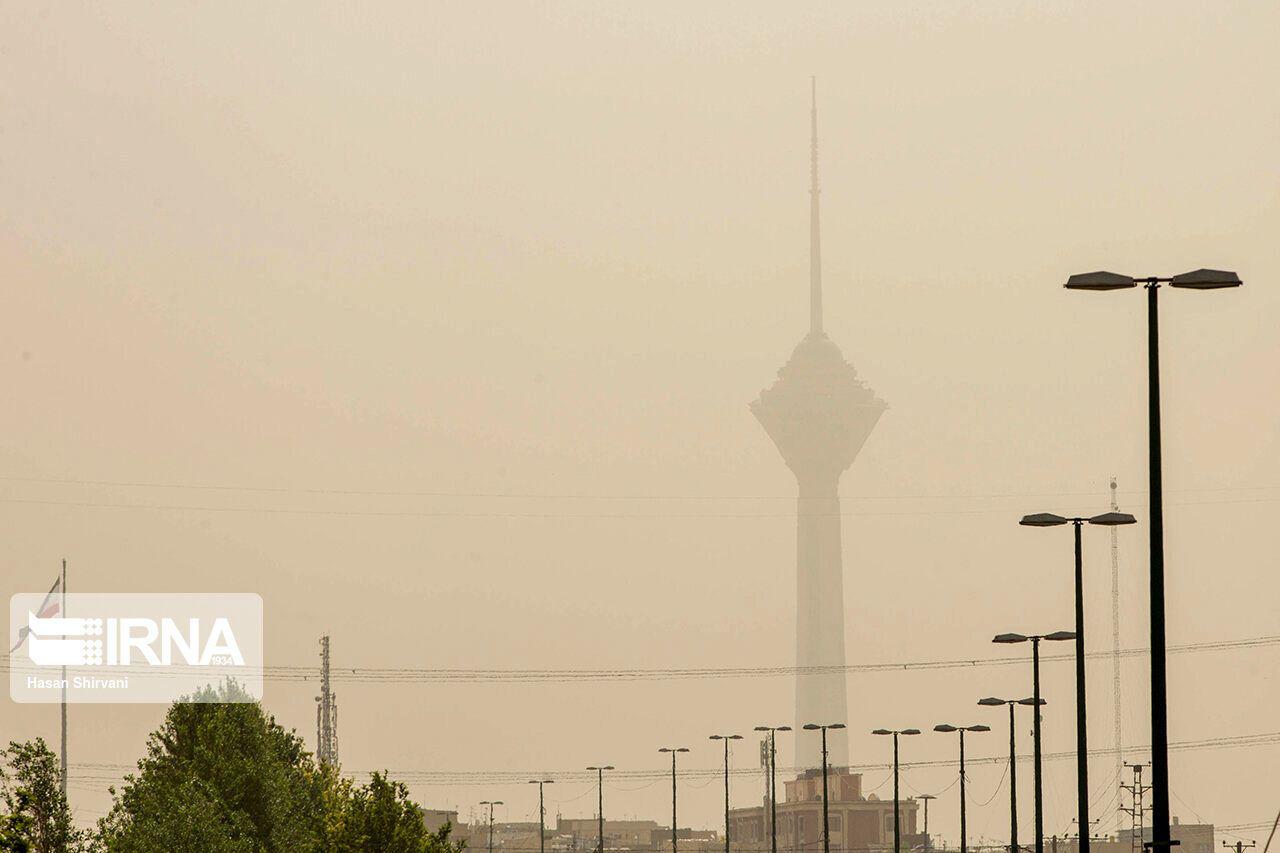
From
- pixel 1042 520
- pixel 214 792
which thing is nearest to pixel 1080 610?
pixel 1042 520

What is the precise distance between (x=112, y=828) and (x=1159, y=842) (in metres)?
48.8

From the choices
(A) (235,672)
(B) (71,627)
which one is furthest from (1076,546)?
(B) (71,627)

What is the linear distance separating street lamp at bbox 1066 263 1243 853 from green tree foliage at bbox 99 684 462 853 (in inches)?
1204

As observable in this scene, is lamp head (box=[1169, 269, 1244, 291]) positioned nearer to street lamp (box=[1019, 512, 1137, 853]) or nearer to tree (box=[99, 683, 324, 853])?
street lamp (box=[1019, 512, 1137, 853])

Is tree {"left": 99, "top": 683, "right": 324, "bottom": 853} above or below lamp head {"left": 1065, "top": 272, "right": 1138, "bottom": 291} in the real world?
below

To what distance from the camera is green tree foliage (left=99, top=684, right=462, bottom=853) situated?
6856 centimetres

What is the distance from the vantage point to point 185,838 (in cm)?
7988

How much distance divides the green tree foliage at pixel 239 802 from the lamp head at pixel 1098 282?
30563 mm

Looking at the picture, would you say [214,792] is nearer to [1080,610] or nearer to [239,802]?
[239,802]

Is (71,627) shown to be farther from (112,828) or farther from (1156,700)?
(1156,700)

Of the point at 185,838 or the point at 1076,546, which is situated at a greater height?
the point at 1076,546

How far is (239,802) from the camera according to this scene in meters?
86.3

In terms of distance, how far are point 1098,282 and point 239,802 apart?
1972 inches

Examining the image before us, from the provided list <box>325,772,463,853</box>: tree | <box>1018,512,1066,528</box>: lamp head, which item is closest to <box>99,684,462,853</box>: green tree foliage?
<box>325,772,463,853</box>: tree
